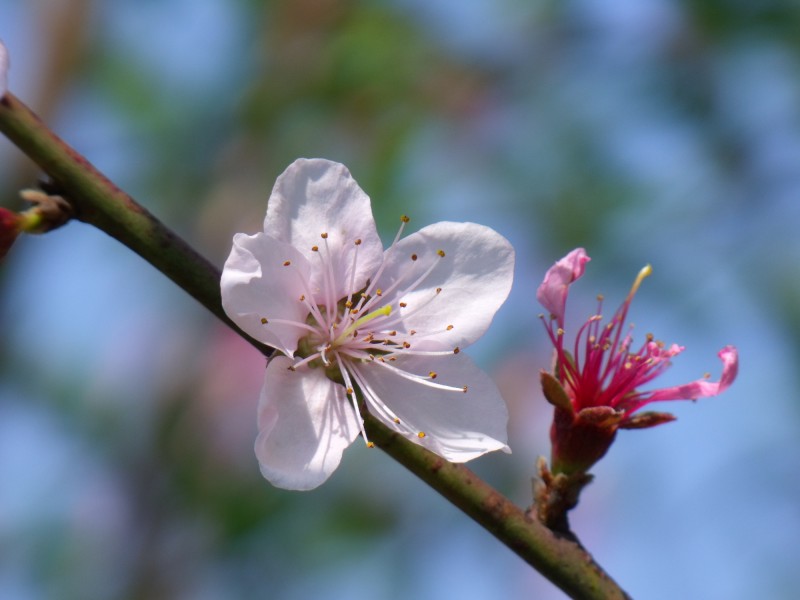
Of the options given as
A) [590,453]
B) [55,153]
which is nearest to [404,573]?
[590,453]

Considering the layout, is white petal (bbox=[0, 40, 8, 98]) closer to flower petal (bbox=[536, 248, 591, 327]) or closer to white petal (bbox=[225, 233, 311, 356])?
white petal (bbox=[225, 233, 311, 356])

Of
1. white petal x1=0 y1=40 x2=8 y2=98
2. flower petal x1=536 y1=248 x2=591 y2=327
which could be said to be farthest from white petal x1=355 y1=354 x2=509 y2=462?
white petal x1=0 y1=40 x2=8 y2=98

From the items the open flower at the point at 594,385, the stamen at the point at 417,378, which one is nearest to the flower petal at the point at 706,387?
the open flower at the point at 594,385

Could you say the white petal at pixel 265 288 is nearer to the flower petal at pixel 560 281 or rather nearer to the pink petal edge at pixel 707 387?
the flower petal at pixel 560 281

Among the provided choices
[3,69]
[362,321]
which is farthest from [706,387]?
[3,69]

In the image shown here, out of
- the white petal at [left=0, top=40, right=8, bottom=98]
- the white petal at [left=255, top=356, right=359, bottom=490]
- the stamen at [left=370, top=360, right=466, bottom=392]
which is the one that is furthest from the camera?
the stamen at [left=370, top=360, right=466, bottom=392]

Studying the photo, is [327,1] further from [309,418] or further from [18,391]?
[309,418]

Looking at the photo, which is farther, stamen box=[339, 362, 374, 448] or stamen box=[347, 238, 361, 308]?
stamen box=[347, 238, 361, 308]
